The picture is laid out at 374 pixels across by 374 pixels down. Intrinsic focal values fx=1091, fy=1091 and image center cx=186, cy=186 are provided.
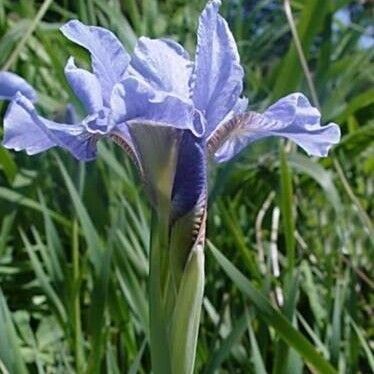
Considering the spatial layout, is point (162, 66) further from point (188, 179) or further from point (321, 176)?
point (321, 176)

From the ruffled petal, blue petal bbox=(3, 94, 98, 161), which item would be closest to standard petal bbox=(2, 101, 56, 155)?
blue petal bbox=(3, 94, 98, 161)

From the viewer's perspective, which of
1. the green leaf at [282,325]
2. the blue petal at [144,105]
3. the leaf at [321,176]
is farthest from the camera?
the leaf at [321,176]

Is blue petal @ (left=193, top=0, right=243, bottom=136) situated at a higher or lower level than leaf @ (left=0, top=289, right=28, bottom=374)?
higher

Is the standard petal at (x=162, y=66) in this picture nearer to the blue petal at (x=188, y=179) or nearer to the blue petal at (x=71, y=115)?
the blue petal at (x=188, y=179)

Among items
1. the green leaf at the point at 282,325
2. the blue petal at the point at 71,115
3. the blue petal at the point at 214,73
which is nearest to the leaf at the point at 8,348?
the green leaf at the point at 282,325

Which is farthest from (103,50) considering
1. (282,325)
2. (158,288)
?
(282,325)

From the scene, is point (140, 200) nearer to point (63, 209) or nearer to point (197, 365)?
point (63, 209)

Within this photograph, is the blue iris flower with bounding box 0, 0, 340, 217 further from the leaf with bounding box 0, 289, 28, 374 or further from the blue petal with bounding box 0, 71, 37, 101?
the leaf with bounding box 0, 289, 28, 374
